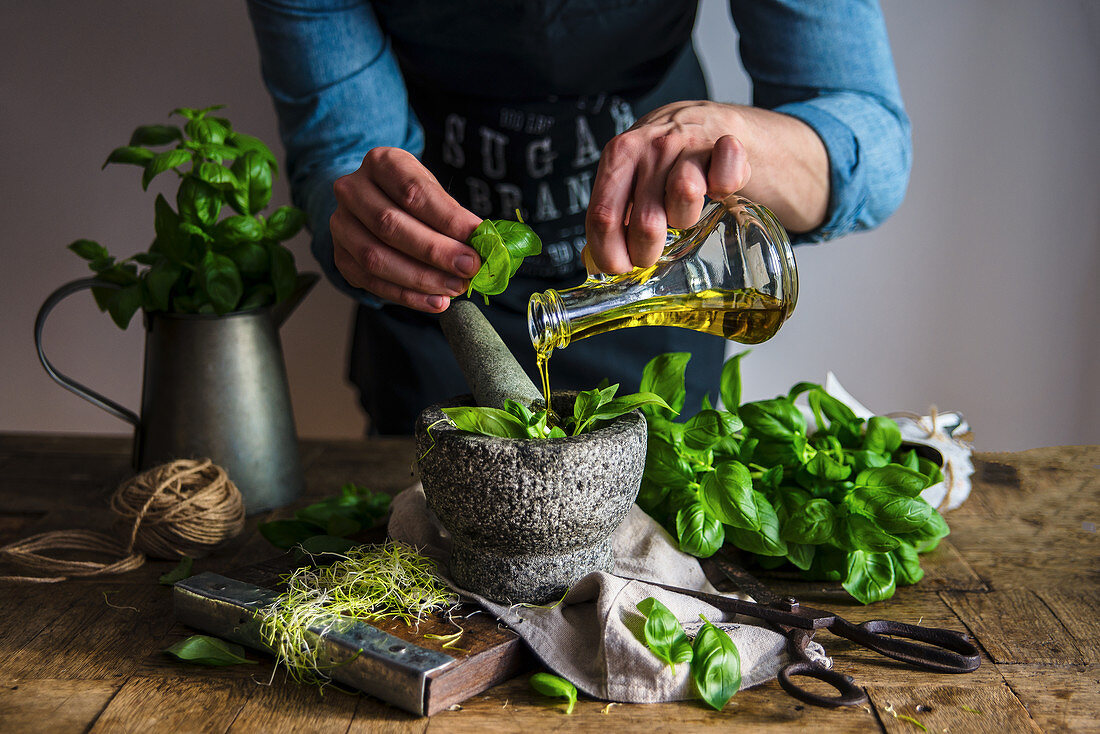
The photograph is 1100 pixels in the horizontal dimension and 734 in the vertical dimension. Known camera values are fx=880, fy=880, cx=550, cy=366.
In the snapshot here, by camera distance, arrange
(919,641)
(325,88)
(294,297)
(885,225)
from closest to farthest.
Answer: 1. (919,641)
2. (294,297)
3. (325,88)
4. (885,225)

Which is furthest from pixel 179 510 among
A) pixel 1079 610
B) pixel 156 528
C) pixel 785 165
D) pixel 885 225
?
pixel 885 225

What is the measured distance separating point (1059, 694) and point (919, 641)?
0.12 metres

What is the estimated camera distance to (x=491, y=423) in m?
0.76

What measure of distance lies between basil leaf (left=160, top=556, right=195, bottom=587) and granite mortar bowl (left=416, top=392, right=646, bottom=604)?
0.32 m

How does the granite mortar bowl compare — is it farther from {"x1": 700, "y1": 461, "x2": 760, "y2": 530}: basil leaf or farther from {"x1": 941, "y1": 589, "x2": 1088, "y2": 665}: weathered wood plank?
{"x1": 941, "y1": 589, "x2": 1088, "y2": 665}: weathered wood plank

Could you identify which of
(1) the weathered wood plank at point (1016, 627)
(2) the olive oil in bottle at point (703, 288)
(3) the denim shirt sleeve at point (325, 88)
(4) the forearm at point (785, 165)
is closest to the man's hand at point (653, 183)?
(2) the olive oil in bottle at point (703, 288)

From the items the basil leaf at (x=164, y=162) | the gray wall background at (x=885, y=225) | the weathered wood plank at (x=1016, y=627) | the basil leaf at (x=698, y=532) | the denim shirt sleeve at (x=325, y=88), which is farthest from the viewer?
the gray wall background at (x=885, y=225)

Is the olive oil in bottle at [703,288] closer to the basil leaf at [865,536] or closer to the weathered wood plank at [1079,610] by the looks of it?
the basil leaf at [865,536]

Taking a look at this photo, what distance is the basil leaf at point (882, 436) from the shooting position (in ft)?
3.12

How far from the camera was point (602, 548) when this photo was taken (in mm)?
823

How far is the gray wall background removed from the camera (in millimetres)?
1997

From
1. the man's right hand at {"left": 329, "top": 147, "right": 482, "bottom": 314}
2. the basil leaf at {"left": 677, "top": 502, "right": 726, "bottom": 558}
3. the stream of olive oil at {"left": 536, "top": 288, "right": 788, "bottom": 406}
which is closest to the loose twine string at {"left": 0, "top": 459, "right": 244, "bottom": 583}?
the man's right hand at {"left": 329, "top": 147, "right": 482, "bottom": 314}

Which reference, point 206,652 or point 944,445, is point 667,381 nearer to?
point 944,445

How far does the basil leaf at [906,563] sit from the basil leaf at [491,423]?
0.40 m
